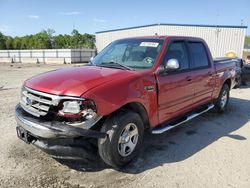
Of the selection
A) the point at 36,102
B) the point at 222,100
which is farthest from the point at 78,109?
the point at 222,100

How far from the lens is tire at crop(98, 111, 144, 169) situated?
3.51 metres

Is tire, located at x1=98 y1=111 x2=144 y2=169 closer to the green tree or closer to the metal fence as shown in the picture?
the metal fence

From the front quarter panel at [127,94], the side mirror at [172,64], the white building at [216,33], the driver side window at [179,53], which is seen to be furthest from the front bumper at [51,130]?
the white building at [216,33]

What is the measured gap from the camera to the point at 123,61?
4.69 m

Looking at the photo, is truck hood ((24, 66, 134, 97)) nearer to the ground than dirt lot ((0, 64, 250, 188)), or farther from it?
farther from it

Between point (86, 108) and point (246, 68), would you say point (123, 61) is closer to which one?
point (86, 108)

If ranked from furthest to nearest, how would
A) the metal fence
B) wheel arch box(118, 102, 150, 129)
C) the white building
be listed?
the metal fence < the white building < wheel arch box(118, 102, 150, 129)

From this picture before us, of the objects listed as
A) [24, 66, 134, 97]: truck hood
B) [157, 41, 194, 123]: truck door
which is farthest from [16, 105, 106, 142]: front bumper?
[157, 41, 194, 123]: truck door

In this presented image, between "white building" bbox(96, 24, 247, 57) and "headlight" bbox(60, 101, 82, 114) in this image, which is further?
"white building" bbox(96, 24, 247, 57)

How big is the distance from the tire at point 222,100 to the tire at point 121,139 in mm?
3571

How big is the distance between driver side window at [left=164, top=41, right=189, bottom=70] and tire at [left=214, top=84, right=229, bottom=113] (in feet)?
7.19

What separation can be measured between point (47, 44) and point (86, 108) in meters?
71.5

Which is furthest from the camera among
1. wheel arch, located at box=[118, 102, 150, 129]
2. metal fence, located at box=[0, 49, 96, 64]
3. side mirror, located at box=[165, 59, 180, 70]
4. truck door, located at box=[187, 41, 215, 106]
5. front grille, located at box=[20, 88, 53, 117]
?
metal fence, located at box=[0, 49, 96, 64]

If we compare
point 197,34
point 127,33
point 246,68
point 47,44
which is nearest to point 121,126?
point 246,68
